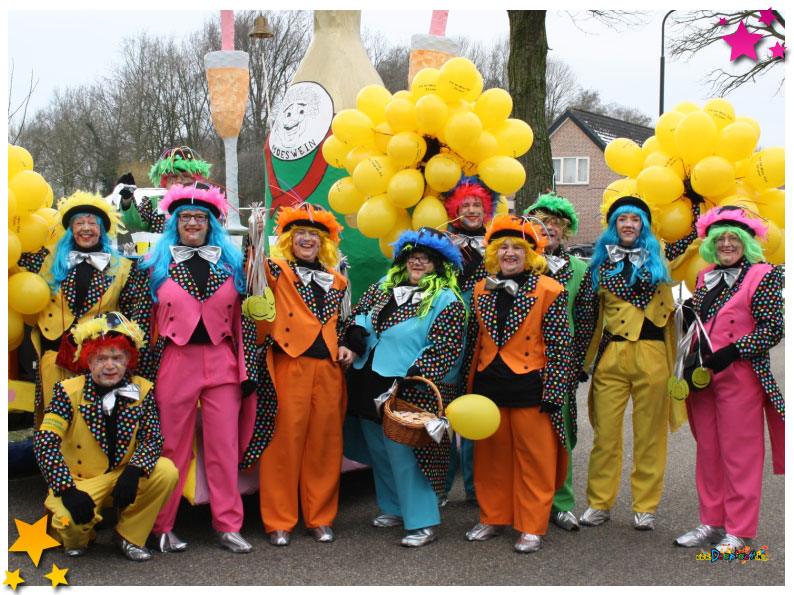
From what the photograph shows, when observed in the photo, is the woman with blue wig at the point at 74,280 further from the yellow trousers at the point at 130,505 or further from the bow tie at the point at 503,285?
the bow tie at the point at 503,285

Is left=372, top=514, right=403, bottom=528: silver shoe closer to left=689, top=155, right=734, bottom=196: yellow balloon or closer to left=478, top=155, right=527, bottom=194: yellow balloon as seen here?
left=478, top=155, right=527, bottom=194: yellow balloon

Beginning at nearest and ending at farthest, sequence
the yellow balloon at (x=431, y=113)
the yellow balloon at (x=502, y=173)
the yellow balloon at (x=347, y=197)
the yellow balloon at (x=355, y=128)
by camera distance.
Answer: the yellow balloon at (x=431, y=113) → the yellow balloon at (x=502, y=173) → the yellow balloon at (x=355, y=128) → the yellow balloon at (x=347, y=197)

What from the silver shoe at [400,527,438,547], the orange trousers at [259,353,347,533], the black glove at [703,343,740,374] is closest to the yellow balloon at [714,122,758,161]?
the black glove at [703,343,740,374]

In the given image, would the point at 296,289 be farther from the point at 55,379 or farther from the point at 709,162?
the point at 709,162

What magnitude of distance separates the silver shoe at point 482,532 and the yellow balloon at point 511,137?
7.60 ft

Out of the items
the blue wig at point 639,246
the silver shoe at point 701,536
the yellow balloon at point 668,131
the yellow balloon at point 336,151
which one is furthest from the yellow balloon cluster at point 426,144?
the silver shoe at point 701,536

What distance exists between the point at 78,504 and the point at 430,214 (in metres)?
2.55

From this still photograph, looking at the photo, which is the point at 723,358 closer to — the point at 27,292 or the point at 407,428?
the point at 407,428

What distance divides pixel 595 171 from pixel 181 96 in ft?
51.3

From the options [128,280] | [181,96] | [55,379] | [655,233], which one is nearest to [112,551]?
[55,379]

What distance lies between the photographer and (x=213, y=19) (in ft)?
92.2

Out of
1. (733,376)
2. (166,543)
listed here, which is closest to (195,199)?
(166,543)

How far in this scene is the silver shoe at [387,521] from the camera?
473 cm

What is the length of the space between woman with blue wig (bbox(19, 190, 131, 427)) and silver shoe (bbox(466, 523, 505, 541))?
2186mm
